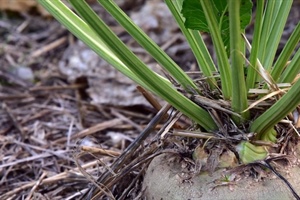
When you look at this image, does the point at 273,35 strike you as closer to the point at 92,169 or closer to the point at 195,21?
the point at 195,21

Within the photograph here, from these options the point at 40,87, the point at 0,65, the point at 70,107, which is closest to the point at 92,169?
the point at 70,107

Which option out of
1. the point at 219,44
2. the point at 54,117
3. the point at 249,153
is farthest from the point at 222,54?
the point at 54,117

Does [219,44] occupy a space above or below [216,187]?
above

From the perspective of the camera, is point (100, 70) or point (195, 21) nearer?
point (195, 21)

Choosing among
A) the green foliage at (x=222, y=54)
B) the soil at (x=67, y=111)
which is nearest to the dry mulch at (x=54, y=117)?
the soil at (x=67, y=111)

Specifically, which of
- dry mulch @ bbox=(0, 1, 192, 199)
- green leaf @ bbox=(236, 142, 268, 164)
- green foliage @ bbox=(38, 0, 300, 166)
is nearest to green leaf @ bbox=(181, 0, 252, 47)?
green foliage @ bbox=(38, 0, 300, 166)

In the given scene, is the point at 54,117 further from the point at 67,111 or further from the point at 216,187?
the point at 216,187
